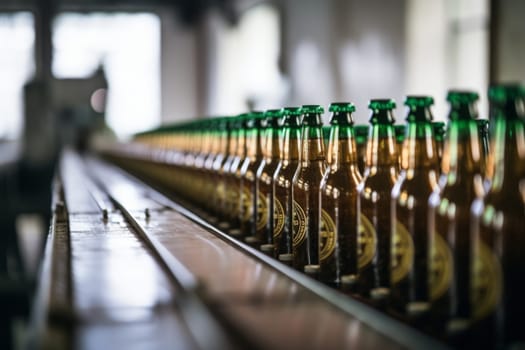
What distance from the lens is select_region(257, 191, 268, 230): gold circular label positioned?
1.52m

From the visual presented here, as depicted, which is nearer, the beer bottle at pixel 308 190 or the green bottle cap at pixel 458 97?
the green bottle cap at pixel 458 97

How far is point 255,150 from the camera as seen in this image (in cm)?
169

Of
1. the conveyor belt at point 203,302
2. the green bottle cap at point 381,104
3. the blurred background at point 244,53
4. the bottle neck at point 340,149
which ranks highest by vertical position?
the blurred background at point 244,53

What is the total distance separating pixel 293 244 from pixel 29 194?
5730 mm

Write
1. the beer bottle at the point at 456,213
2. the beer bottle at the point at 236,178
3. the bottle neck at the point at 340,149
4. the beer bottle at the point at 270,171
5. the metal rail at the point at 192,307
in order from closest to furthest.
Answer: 1. the metal rail at the point at 192,307
2. the beer bottle at the point at 456,213
3. the bottle neck at the point at 340,149
4. the beer bottle at the point at 270,171
5. the beer bottle at the point at 236,178

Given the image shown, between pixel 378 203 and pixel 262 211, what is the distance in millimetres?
417

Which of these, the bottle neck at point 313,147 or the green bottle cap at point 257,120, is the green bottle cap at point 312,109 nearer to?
the bottle neck at point 313,147

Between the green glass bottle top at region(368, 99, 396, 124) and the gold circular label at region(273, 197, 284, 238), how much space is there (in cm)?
29

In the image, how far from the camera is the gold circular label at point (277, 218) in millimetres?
1386

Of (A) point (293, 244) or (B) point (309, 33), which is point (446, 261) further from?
(B) point (309, 33)

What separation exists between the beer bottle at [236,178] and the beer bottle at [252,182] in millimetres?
29

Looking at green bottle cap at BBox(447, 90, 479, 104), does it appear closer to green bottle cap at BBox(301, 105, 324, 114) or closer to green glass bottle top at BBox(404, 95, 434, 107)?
green glass bottle top at BBox(404, 95, 434, 107)

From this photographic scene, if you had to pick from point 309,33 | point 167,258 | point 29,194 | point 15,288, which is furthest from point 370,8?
point 167,258

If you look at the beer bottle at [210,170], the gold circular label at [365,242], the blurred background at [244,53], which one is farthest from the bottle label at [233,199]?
the blurred background at [244,53]
